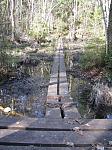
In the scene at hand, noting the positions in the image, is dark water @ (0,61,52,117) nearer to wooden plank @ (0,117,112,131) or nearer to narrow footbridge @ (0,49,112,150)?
wooden plank @ (0,117,112,131)

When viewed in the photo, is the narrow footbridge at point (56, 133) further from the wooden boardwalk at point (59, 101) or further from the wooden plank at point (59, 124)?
the wooden boardwalk at point (59, 101)

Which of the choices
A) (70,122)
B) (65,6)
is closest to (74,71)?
(70,122)

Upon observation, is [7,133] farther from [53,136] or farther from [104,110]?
[104,110]

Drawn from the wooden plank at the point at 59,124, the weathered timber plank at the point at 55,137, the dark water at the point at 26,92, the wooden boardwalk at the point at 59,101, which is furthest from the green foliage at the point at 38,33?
the weathered timber plank at the point at 55,137

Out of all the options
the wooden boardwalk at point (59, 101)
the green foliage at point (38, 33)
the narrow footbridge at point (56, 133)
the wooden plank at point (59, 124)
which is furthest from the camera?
the green foliage at point (38, 33)

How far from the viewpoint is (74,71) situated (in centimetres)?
1389

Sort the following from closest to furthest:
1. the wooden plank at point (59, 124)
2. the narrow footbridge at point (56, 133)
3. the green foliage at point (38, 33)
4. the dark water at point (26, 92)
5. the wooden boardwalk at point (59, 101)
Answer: the narrow footbridge at point (56, 133) → the wooden plank at point (59, 124) → the wooden boardwalk at point (59, 101) → the dark water at point (26, 92) → the green foliage at point (38, 33)

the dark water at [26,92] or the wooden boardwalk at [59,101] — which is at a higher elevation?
the wooden boardwalk at [59,101]

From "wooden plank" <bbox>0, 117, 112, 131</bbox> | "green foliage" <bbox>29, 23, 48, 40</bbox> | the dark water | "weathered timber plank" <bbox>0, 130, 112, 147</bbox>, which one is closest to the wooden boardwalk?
the dark water

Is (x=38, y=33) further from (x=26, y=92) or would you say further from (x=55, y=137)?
(x=55, y=137)

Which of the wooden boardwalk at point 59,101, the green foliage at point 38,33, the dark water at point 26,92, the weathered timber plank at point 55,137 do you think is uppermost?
the green foliage at point 38,33

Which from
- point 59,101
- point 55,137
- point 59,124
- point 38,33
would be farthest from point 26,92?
point 38,33

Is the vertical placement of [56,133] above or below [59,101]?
above

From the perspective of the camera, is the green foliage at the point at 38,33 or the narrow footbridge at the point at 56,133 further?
the green foliage at the point at 38,33
